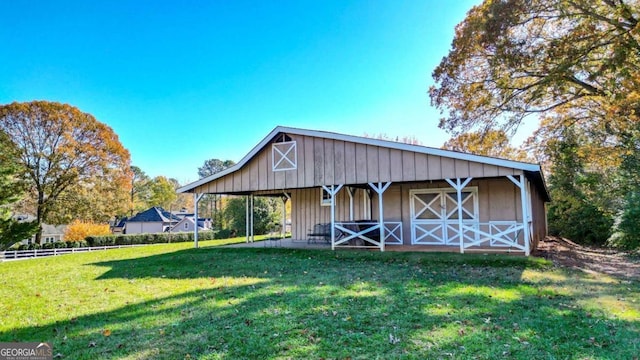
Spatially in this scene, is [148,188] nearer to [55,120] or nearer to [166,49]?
[55,120]

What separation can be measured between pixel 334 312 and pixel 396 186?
26.1ft

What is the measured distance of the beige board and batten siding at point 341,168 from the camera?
30.9ft

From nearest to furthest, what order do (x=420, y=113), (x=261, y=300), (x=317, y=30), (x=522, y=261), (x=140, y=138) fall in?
(x=261, y=300)
(x=522, y=261)
(x=317, y=30)
(x=420, y=113)
(x=140, y=138)

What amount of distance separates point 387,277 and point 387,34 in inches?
388

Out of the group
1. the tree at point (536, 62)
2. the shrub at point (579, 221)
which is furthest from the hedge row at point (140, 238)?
the shrub at point (579, 221)

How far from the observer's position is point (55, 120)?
23.0 m

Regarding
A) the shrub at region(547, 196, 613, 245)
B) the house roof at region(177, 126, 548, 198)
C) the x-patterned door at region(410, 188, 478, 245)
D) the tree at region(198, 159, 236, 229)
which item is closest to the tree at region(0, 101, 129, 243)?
the house roof at region(177, 126, 548, 198)

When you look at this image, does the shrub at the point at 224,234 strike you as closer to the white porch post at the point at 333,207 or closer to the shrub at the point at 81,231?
the shrub at the point at 81,231

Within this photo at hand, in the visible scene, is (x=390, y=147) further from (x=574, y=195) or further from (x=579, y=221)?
(x=579, y=221)

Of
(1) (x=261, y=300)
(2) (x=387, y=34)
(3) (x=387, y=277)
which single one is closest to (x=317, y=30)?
(2) (x=387, y=34)

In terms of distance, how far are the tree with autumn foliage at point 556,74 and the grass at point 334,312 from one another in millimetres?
6053

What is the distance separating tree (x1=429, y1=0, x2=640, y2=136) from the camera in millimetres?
9352

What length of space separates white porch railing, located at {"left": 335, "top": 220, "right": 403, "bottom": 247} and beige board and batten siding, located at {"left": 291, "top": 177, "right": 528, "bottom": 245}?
0.25 meters

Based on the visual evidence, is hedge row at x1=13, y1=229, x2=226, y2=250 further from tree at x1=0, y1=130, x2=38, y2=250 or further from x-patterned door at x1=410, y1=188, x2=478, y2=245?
x-patterned door at x1=410, y1=188, x2=478, y2=245
